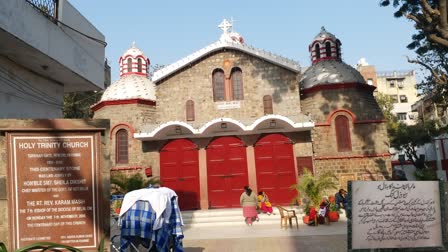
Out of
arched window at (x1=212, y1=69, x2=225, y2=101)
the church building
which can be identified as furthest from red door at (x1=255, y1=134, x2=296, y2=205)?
arched window at (x1=212, y1=69, x2=225, y2=101)

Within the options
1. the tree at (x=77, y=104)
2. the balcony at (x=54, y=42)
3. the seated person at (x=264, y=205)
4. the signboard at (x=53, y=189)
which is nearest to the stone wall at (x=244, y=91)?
the seated person at (x=264, y=205)

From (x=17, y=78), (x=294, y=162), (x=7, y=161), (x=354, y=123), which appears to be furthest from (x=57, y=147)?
(x=354, y=123)

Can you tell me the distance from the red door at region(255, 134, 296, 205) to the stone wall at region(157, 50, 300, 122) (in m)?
1.40

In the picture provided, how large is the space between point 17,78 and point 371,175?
1425 centimetres

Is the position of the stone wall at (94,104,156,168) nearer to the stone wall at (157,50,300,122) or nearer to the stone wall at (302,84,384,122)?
the stone wall at (157,50,300,122)

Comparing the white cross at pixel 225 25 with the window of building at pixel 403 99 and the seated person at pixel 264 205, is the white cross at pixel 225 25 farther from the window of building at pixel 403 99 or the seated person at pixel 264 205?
the window of building at pixel 403 99

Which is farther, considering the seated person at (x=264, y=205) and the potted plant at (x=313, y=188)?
the seated person at (x=264, y=205)

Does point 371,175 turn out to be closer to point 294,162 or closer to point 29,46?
point 294,162

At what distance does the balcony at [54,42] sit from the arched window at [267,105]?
26.7 feet

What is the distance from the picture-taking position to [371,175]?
57.3ft

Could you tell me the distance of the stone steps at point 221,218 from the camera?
14.3 m

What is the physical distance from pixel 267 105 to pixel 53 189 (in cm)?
1336

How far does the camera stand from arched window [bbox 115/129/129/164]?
60.4 feet

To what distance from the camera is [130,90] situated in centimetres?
1944
